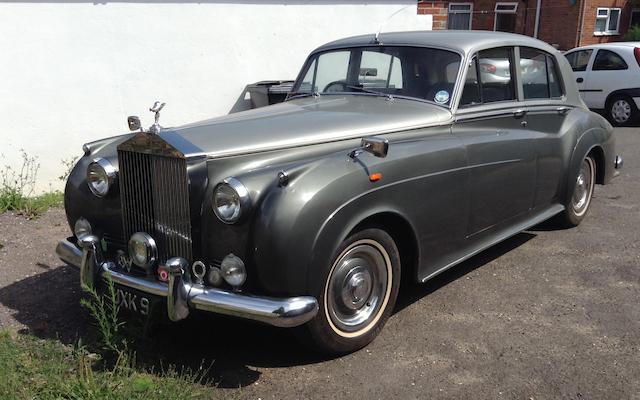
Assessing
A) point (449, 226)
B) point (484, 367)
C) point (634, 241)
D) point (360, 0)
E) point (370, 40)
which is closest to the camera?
point (484, 367)

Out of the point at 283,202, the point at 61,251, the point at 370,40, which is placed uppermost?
the point at 370,40

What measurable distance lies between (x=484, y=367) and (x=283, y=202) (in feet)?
4.54

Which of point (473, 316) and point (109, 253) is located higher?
point (109, 253)

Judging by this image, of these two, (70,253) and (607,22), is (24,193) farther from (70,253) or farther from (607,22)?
(607,22)

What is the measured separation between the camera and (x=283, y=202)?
2760 mm

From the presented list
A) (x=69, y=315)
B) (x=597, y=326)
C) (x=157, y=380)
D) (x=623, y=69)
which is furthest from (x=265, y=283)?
(x=623, y=69)

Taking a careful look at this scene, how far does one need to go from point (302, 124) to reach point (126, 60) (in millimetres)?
3740

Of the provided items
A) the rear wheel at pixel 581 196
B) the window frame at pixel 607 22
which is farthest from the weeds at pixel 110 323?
the window frame at pixel 607 22

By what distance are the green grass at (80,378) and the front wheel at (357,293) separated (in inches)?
25.6

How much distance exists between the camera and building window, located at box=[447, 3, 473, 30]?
840 inches

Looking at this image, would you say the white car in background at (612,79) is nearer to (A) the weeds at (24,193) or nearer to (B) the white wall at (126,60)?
(B) the white wall at (126,60)

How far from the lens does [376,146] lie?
124 inches

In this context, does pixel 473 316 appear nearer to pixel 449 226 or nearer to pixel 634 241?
pixel 449 226

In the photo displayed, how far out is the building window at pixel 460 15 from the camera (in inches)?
840
